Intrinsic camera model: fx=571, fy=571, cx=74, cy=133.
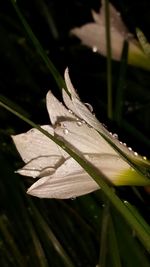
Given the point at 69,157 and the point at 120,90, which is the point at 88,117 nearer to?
the point at 69,157

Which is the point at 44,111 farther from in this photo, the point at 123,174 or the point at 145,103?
the point at 123,174

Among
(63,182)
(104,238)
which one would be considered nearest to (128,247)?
(104,238)

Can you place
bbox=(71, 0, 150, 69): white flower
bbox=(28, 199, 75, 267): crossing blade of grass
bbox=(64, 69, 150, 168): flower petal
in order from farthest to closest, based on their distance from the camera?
1. bbox=(71, 0, 150, 69): white flower
2. bbox=(28, 199, 75, 267): crossing blade of grass
3. bbox=(64, 69, 150, 168): flower petal

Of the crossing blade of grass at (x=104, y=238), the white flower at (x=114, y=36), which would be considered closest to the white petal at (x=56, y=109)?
the crossing blade of grass at (x=104, y=238)

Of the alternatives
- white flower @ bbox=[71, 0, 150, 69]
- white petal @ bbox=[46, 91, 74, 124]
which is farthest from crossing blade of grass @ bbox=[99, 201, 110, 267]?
white flower @ bbox=[71, 0, 150, 69]

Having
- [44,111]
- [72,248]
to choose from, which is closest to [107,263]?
[72,248]

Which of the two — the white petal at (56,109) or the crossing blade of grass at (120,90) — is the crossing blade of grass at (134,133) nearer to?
the crossing blade of grass at (120,90)

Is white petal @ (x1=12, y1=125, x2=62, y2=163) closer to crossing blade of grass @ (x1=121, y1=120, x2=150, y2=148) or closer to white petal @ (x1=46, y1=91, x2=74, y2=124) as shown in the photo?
white petal @ (x1=46, y1=91, x2=74, y2=124)
